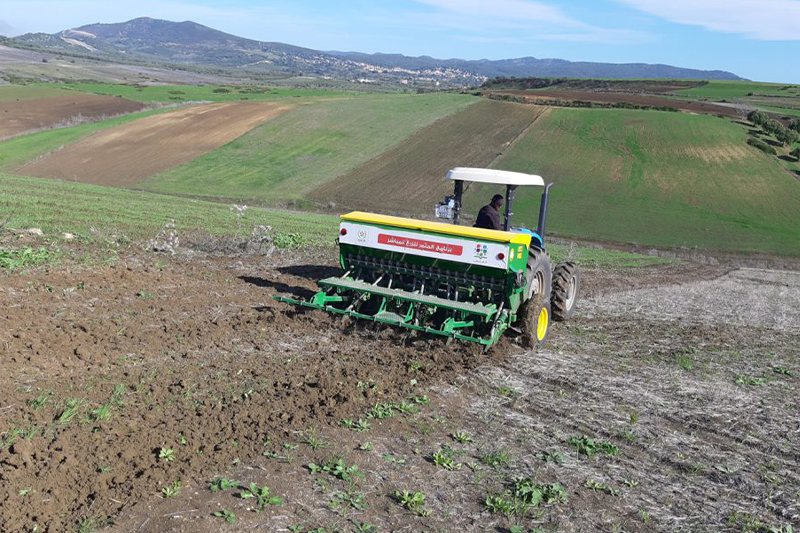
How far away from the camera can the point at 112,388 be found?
22.1 ft

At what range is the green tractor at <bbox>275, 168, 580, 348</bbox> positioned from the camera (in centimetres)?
906

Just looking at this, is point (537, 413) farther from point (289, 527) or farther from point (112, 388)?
point (112, 388)

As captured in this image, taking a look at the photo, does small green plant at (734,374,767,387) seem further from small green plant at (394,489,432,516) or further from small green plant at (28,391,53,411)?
small green plant at (28,391,53,411)

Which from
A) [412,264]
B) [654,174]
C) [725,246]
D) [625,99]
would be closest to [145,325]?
[412,264]

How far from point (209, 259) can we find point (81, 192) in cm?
1225

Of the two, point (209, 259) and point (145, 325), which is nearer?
point (145, 325)

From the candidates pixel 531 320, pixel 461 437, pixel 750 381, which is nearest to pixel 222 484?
pixel 461 437

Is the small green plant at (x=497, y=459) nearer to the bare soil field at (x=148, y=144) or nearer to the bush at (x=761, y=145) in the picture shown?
the bare soil field at (x=148, y=144)

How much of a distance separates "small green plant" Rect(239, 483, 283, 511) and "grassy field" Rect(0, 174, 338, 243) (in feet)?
35.8

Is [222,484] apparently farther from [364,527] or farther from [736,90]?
[736,90]

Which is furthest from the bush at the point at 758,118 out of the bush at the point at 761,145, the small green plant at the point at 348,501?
the small green plant at the point at 348,501

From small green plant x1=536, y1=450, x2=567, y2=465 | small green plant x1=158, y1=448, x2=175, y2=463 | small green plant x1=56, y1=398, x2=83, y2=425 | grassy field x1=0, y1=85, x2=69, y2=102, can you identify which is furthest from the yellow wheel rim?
grassy field x1=0, y1=85, x2=69, y2=102

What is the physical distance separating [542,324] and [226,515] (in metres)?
6.43

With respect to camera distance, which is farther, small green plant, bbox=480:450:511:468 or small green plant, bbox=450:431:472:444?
small green plant, bbox=450:431:472:444
